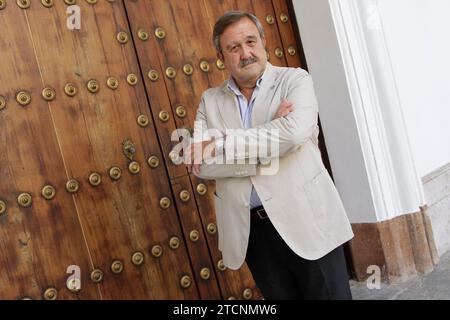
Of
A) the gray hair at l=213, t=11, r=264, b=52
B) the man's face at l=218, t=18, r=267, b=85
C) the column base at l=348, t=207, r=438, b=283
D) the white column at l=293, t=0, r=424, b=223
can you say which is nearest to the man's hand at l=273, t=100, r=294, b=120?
the man's face at l=218, t=18, r=267, b=85

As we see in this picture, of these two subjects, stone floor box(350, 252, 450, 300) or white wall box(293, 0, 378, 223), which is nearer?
stone floor box(350, 252, 450, 300)

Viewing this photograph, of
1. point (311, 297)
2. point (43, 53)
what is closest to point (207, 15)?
point (43, 53)

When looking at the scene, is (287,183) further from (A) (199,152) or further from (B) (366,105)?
(B) (366,105)

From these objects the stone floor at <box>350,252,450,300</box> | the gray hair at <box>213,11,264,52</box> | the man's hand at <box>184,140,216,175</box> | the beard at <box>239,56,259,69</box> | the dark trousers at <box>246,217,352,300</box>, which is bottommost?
the stone floor at <box>350,252,450,300</box>

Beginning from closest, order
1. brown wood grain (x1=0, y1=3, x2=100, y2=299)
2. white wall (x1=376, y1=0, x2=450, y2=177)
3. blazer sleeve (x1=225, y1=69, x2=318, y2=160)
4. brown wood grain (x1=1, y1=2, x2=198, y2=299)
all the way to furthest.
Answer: blazer sleeve (x1=225, y1=69, x2=318, y2=160), brown wood grain (x1=0, y1=3, x2=100, y2=299), brown wood grain (x1=1, y1=2, x2=198, y2=299), white wall (x1=376, y1=0, x2=450, y2=177)

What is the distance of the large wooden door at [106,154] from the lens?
2.40m

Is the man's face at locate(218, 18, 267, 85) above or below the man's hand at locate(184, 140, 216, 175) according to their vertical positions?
above

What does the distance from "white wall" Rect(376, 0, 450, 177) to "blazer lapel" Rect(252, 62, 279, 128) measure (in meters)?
1.68

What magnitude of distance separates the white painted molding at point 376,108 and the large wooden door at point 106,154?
859mm

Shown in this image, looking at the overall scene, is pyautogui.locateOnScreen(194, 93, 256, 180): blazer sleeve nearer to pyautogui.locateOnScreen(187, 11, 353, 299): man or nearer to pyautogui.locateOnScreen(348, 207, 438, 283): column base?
pyautogui.locateOnScreen(187, 11, 353, 299): man

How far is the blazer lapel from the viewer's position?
193 cm

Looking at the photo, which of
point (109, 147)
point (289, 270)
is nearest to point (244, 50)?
point (289, 270)

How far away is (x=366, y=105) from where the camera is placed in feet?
10.3
